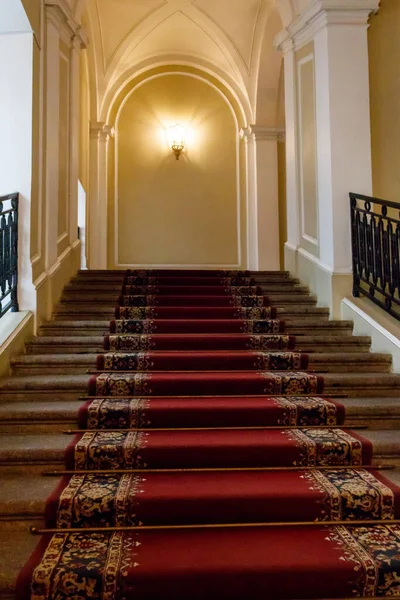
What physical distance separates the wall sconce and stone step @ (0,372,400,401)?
622 centimetres

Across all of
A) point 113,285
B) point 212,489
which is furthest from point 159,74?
point 212,489

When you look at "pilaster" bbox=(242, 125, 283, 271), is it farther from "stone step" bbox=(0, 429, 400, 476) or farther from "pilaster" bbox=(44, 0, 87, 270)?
"stone step" bbox=(0, 429, 400, 476)

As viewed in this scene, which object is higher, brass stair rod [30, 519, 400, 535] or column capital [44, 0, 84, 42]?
column capital [44, 0, 84, 42]

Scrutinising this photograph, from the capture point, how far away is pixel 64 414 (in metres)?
2.99

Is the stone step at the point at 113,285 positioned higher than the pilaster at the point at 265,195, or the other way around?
the pilaster at the point at 265,195

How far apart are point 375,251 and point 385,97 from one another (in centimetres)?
203

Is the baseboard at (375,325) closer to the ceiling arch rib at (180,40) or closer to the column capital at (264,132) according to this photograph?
the column capital at (264,132)

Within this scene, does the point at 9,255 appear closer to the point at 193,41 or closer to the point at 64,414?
the point at 64,414

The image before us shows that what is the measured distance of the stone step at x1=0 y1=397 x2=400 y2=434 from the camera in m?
2.97

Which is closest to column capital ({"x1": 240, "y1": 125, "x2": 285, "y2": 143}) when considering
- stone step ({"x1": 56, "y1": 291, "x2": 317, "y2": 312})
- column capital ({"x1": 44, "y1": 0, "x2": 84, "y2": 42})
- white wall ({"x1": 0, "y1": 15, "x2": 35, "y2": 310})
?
column capital ({"x1": 44, "y1": 0, "x2": 84, "y2": 42})

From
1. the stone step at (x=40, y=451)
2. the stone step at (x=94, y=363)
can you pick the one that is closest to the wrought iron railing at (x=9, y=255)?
the stone step at (x=94, y=363)

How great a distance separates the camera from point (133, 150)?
8.95 meters

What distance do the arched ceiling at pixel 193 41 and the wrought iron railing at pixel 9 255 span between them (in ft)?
16.5

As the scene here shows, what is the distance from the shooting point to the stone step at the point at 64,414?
2973mm
